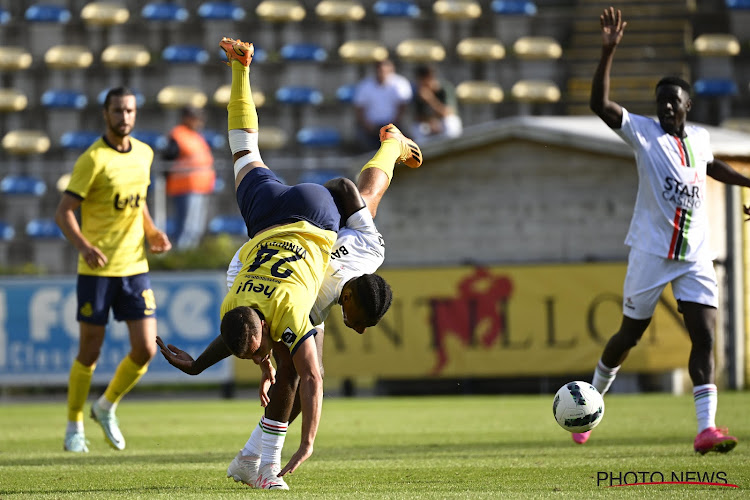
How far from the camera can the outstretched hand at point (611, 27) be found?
768 centimetres

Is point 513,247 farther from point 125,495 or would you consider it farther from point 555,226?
point 125,495

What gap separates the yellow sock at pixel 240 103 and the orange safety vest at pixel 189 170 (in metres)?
9.70

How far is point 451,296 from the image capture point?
598 inches

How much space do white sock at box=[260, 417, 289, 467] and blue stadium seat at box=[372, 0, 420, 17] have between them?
17.4m

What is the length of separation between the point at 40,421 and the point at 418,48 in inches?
474

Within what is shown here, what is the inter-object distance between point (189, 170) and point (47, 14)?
8.11m

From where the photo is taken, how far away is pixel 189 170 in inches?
679

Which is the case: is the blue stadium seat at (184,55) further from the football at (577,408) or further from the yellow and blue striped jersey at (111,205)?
the football at (577,408)

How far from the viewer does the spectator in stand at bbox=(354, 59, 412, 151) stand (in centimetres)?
1909

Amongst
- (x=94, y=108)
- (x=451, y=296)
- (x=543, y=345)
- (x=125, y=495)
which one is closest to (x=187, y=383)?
(x=451, y=296)

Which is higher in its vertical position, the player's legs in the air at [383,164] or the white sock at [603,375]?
the player's legs in the air at [383,164]

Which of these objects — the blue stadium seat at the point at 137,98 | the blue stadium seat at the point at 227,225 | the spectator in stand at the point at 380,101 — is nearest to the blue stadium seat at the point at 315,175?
the blue stadium seat at the point at 227,225

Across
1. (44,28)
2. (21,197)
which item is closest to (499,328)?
(21,197)

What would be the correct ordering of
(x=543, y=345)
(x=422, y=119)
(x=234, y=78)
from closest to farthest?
(x=234, y=78) → (x=543, y=345) → (x=422, y=119)
